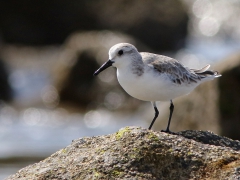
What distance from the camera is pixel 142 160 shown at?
20.7ft

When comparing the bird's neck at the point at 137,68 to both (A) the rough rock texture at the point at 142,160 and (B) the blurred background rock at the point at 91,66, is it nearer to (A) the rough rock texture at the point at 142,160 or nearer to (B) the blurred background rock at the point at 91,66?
(A) the rough rock texture at the point at 142,160

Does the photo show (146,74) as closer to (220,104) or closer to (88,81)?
(220,104)

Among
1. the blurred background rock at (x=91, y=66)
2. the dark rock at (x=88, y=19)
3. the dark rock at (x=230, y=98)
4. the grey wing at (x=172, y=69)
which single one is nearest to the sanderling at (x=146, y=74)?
the grey wing at (x=172, y=69)

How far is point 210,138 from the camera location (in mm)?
7297

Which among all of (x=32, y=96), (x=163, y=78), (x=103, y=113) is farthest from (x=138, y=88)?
(x=32, y=96)

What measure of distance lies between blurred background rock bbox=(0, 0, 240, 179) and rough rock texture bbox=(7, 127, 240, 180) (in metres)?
7.35

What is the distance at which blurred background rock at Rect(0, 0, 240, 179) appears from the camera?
14625mm

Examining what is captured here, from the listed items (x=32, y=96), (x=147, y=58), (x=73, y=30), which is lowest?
(x=147, y=58)

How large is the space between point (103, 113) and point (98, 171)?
13727mm

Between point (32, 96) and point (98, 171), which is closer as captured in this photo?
point (98, 171)

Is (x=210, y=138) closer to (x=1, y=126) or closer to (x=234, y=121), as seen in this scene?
(x=234, y=121)

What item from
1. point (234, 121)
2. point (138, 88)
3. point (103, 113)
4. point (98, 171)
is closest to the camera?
point (98, 171)

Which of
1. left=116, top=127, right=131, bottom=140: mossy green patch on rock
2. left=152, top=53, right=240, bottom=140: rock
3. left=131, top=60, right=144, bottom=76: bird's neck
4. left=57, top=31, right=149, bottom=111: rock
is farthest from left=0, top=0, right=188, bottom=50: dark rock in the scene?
left=116, top=127, right=131, bottom=140: mossy green patch on rock

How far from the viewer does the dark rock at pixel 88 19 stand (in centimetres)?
2769
